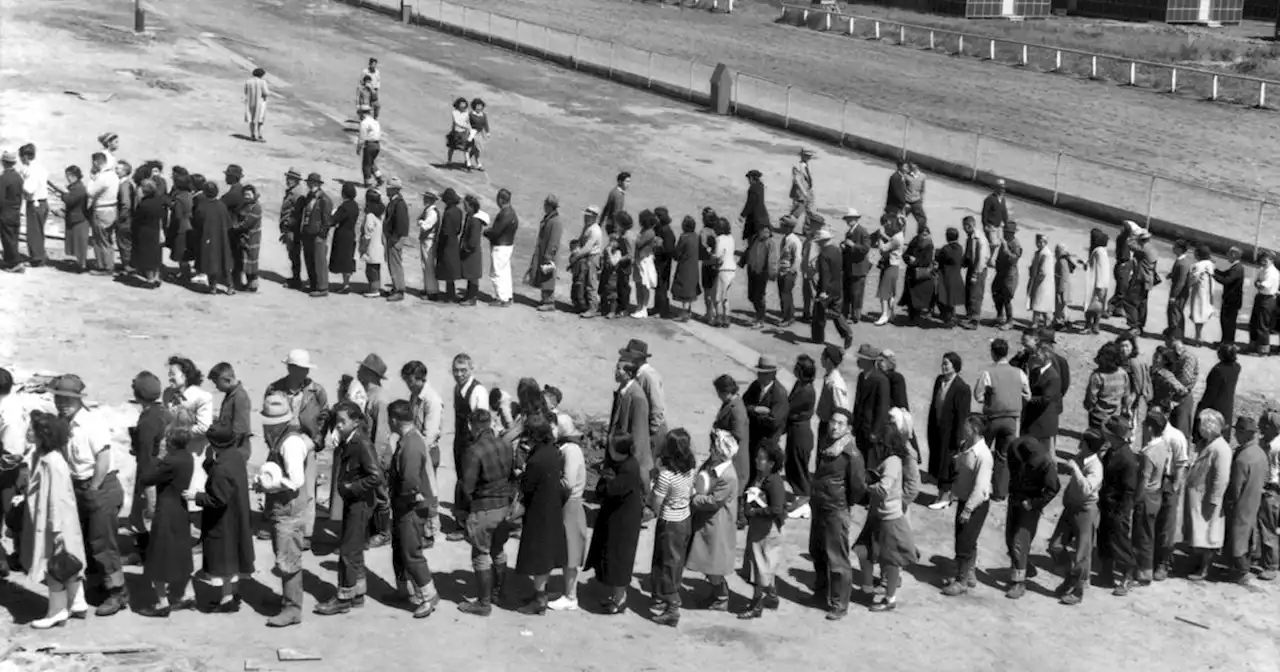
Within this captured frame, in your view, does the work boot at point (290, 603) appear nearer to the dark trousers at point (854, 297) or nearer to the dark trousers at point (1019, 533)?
the dark trousers at point (1019, 533)

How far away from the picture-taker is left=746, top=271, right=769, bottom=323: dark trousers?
21.5m

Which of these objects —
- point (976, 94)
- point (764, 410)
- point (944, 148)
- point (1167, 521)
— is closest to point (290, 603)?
point (764, 410)

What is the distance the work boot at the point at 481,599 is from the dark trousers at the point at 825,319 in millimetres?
8973

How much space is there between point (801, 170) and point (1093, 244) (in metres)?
5.22

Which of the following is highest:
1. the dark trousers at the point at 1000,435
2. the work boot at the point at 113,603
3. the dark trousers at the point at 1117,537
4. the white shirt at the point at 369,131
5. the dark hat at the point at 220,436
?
the white shirt at the point at 369,131

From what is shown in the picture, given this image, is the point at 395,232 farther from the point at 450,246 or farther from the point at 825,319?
the point at 825,319

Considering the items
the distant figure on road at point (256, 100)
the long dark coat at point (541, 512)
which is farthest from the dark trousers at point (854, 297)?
the distant figure on road at point (256, 100)

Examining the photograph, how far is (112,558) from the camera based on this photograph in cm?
1206

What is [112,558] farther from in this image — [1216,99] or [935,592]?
[1216,99]

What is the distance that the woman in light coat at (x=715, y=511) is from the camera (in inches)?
500

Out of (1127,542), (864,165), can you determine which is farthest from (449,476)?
(864,165)

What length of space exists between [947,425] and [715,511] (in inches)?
167

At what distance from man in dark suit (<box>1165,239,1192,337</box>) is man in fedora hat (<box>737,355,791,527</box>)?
878 centimetres

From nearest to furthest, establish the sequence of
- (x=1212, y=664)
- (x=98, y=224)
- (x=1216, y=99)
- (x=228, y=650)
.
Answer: (x=228, y=650) → (x=1212, y=664) → (x=98, y=224) → (x=1216, y=99)
